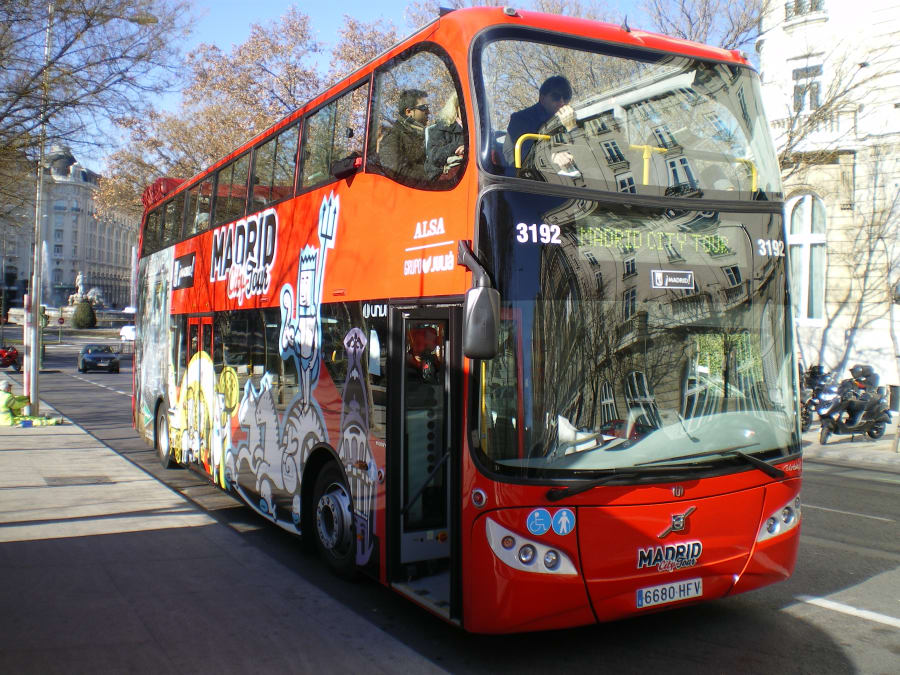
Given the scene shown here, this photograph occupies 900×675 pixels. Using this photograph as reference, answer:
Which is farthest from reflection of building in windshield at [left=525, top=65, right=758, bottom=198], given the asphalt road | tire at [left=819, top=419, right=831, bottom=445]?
tire at [left=819, top=419, right=831, bottom=445]

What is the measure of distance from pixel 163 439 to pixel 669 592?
986cm

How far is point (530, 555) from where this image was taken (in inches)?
186

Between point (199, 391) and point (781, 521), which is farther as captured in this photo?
point (199, 391)

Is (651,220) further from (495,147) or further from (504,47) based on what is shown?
(504,47)

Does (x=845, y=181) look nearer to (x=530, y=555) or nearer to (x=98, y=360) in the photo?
(x=530, y=555)

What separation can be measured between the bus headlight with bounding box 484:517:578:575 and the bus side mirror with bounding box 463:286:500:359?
3.38ft

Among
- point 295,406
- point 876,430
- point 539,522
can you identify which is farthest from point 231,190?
point 876,430

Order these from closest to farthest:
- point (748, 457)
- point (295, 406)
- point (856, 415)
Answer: point (748, 457), point (295, 406), point (856, 415)

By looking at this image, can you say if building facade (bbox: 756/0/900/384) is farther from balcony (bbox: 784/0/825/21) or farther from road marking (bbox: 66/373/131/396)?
road marking (bbox: 66/373/131/396)

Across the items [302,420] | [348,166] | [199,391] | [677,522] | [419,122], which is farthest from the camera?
[199,391]

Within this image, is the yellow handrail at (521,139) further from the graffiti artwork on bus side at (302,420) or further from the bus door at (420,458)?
the graffiti artwork on bus side at (302,420)

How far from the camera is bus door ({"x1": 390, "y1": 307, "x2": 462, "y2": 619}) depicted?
19.3 ft

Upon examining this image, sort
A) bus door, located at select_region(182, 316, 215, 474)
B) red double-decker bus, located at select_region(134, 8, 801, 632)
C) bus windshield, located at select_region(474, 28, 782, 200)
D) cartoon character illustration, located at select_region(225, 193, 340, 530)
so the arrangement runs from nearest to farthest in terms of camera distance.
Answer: red double-decker bus, located at select_region(134, 8, 801, 632), bus windshield, located at select_region(474, 28, 782, 200), cartoon character illustration, located at select_region(225, 193, 340, 530), bus door, located at select_region(182, 316, 215, 474)

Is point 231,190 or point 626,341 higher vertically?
point 231,190
